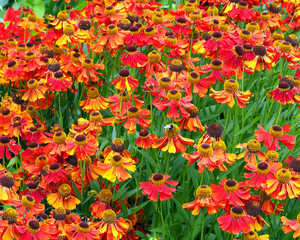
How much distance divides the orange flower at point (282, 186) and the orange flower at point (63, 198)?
73 centimetres

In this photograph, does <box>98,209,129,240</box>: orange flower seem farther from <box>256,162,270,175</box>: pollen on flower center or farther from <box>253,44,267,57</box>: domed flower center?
<box>253,44,267,57</box>: domed flower center

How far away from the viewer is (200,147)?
1646mm

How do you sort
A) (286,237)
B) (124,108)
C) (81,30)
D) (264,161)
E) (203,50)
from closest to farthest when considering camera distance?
(264,161), (286,237), (124,108), (203,50), (81,30)

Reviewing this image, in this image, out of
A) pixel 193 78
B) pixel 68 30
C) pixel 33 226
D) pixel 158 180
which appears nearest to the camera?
pixel 33 226

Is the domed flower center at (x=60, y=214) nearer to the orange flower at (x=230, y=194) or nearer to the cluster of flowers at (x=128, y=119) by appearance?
the cluster of flowers at (x=128, y=119)

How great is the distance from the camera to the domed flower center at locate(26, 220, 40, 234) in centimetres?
155

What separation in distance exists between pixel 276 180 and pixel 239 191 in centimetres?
13

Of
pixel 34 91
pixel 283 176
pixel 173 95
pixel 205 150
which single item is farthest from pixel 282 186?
pixel 34 91

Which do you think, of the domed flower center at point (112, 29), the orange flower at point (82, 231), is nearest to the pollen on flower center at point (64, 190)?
the orange flower at point (82, 231)

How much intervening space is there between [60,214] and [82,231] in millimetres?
133

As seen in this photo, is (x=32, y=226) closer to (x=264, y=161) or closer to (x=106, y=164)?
(x=106, y=164)

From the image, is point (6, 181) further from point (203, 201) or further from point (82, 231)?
point (203, 201)

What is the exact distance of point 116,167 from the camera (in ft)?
5.81

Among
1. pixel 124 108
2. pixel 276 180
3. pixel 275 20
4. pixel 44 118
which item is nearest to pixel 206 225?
pixel 276 180
